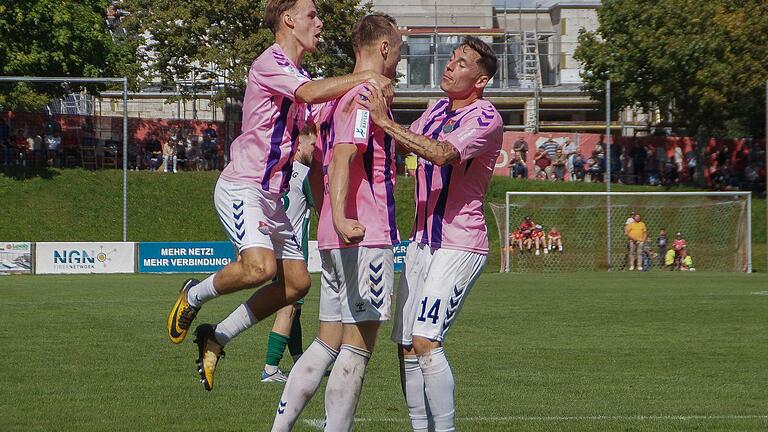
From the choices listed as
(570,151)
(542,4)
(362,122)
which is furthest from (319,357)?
(542,4)

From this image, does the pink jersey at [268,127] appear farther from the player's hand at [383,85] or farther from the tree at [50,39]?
the tree at [50,39]

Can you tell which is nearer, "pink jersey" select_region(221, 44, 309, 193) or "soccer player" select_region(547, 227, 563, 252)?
"pink jersey" select_region(221, 44, 309, 193)

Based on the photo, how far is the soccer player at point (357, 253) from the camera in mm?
6008

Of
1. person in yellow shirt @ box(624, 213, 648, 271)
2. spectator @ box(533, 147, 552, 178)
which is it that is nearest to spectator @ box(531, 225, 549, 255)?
person in yellow shirt @ box(624, 213, 648, 271)

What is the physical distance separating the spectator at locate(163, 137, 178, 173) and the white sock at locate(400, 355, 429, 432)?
106 ft

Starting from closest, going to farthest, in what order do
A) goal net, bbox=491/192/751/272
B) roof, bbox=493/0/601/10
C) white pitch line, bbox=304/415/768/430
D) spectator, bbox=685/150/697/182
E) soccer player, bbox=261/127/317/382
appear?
white pitch line, bbox=304/415/768/430, soccer player, bbox=261/127/317/382, goal net, bbox=491/192/751/272, spectator, bbox=685/150/697/182, roof, bbox=493/0/601/10

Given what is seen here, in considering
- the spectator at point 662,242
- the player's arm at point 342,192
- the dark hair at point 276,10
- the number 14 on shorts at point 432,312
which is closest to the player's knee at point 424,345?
the number 14 on shorts at point 432,312

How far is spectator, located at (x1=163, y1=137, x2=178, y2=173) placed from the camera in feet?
124

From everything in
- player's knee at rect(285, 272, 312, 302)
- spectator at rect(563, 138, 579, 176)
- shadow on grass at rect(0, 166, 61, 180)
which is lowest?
player's knee at rect(285, 272, 312, 302)

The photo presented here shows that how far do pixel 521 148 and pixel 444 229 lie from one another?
3681 cm

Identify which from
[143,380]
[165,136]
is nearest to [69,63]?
[165,136]

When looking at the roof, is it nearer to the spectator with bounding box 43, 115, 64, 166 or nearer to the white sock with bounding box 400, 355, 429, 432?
the spectator with bounding box 43, 115, 64, 166

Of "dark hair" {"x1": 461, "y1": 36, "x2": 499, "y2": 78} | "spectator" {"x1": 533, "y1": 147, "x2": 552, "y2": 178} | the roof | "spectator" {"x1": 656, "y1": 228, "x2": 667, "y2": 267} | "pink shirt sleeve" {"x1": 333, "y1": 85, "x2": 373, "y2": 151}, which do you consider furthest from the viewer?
the roof

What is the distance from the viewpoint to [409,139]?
6074mm
